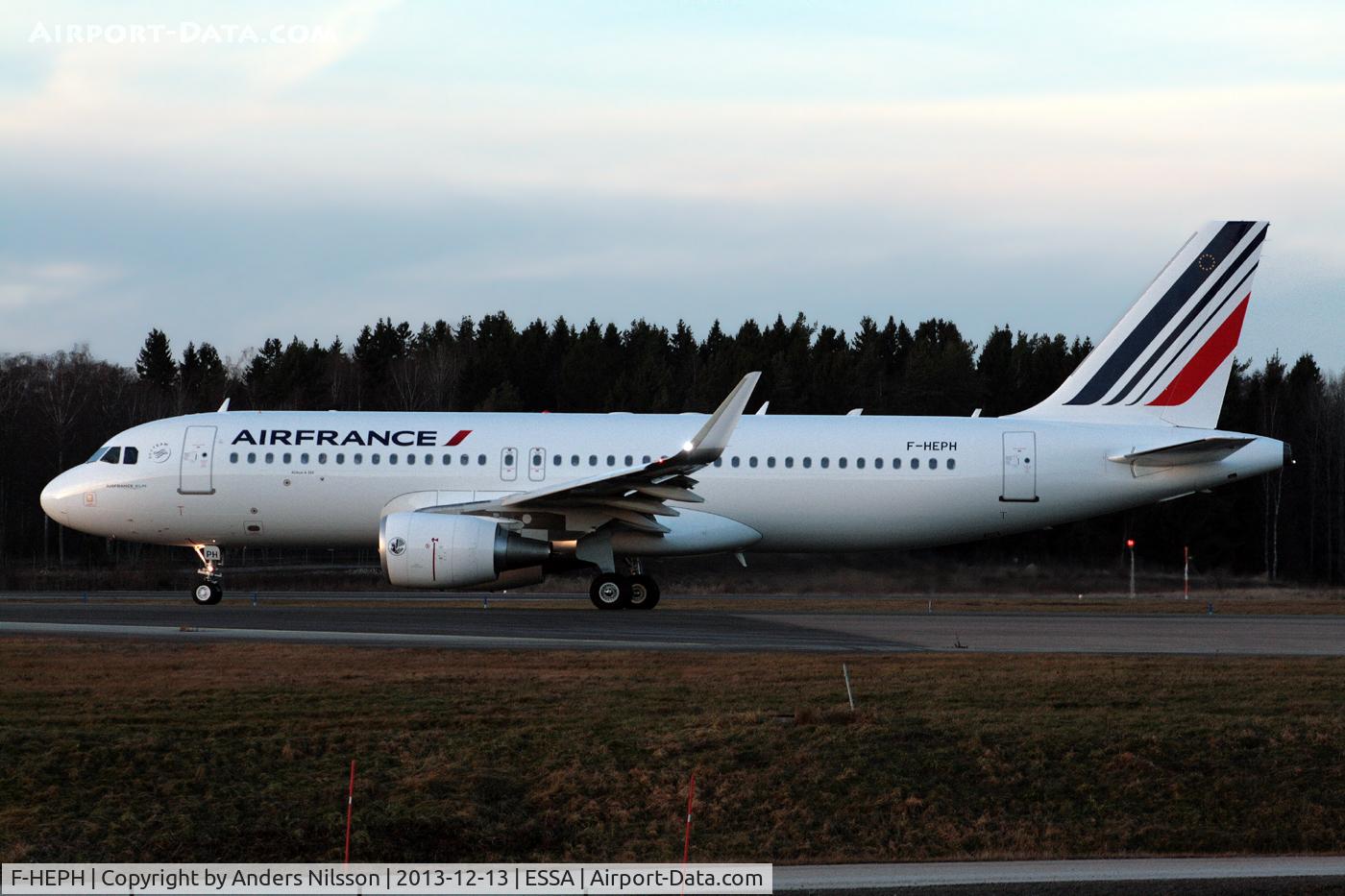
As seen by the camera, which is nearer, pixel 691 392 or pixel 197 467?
pixel 197 467

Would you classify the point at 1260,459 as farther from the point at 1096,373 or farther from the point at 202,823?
the point at 202,823

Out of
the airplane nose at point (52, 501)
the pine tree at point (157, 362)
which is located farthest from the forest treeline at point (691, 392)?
the airplane nose at point (52, 501)

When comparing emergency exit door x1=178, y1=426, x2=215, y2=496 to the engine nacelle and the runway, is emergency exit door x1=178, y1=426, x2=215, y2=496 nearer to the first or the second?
the runway

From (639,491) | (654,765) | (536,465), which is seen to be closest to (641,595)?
(639,491)

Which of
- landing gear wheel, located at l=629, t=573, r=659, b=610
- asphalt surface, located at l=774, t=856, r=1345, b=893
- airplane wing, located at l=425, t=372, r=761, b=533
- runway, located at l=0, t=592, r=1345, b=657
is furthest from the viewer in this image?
landing gear wheel, located at l=629, t=573, r=659, b=610

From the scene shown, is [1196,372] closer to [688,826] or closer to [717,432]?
[717,432]

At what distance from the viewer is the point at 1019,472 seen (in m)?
29.1

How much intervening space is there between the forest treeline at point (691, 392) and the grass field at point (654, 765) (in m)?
25.8

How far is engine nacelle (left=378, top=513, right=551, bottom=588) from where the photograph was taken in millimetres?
25500

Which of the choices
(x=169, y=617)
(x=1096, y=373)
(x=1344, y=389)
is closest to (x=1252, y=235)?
(x=1096, y=373)

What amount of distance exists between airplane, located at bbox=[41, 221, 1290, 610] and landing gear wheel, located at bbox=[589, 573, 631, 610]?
0.05 meters

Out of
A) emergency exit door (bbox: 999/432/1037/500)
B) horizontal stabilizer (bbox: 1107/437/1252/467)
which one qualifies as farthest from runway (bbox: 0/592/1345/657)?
horizontal stabilizer (bbox: 1107/437/1252/467)

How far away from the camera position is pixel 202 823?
11523 mm

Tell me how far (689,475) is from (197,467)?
949cm
